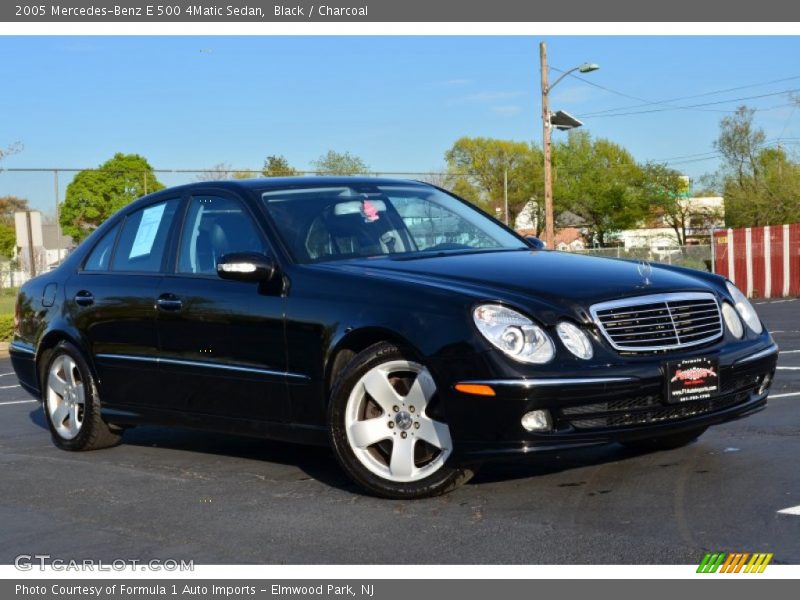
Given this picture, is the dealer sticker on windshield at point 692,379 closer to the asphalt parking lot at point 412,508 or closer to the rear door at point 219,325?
the asphalt parking lot at point 412,508

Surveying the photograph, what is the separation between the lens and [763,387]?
20.3 ft

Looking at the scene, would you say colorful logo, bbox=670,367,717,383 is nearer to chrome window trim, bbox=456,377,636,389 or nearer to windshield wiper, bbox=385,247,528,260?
chrome window trim, bbox=456,377,636,389

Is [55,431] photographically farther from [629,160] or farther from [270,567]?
[629,160]

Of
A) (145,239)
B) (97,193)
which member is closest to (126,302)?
(145,239)

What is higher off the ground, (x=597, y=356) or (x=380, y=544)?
(x=597, y=356)

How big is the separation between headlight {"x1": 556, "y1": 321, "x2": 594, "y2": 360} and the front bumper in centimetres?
11

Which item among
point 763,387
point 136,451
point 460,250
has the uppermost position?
point 460,250

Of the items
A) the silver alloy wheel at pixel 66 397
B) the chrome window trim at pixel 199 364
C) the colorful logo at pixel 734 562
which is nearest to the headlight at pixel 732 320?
the colorful logo at pixel 734 562

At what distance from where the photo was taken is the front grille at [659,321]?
218 inches

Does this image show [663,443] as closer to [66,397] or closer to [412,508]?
[412,508]

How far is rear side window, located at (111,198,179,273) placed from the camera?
7.29 meters

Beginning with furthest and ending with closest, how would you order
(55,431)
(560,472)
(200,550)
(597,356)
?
(55,431)
(560,472)
(597,356)
(200,550)

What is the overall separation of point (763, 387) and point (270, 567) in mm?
2818
